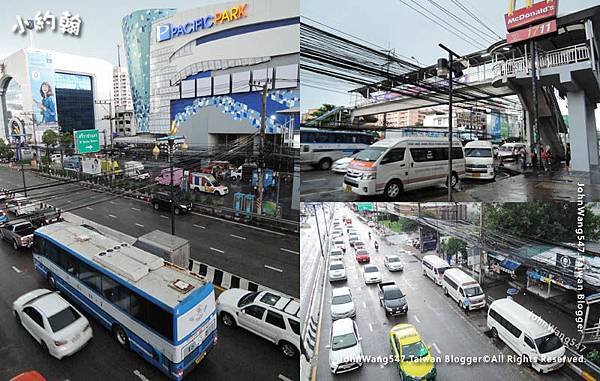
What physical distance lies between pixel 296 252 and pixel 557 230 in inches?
105

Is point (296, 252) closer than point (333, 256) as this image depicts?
No

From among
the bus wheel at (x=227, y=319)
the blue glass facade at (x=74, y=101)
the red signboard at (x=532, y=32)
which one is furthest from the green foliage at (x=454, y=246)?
the blue glass facade at (x=74, y=101)

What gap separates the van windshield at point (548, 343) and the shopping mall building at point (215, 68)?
333 cm

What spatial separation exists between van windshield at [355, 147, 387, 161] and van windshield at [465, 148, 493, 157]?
0.87 m

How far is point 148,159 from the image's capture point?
165 inches

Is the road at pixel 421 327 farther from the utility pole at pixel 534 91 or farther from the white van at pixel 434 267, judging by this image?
the utility pole at pixel 534 91

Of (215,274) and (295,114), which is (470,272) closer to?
(215,274)

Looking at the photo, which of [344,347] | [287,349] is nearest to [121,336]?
[287,349]

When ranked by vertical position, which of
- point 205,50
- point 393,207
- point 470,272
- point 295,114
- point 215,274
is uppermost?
point 205,50

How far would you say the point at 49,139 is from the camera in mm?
2805

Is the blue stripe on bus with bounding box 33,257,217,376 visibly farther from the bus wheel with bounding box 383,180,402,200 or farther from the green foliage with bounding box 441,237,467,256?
the green foliage with bounding box 441,237,467,256

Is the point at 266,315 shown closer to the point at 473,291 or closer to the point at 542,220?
the point at 473,291

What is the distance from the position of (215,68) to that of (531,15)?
12.6 ft

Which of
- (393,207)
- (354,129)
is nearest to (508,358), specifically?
(393,207)
